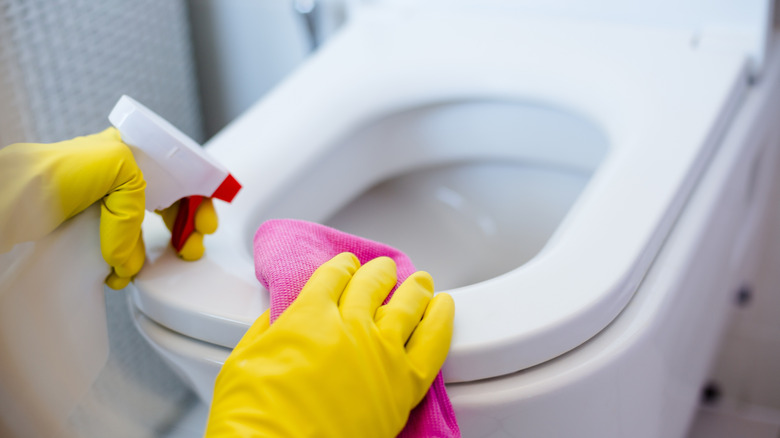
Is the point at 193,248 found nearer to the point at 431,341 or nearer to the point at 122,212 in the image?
the point at 122,212

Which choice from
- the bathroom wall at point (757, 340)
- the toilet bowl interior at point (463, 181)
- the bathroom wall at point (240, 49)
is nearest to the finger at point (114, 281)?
the toilet bowl interior at point (463, 181)

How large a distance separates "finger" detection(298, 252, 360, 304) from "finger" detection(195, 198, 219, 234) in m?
0.10

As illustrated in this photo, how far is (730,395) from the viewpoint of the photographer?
98 cm

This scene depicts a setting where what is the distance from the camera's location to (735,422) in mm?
938

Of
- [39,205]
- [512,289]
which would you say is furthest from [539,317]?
[39,205]

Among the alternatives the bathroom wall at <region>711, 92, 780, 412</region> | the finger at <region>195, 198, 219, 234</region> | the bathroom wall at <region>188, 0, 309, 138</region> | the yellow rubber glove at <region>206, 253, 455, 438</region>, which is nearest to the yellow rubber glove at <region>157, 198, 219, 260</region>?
the finger at <region>195, 198, 219, 234</region>

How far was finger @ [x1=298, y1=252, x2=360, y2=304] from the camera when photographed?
41 centimetres

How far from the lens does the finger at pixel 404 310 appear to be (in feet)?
1.34

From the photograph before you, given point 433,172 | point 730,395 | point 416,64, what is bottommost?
Answer: point 730,395

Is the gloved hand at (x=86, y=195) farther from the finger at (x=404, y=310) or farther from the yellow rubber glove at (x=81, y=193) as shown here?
the finger at (x=404, y=310)

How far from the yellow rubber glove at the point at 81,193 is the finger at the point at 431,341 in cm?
18

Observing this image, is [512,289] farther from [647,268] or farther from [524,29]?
[524,29]

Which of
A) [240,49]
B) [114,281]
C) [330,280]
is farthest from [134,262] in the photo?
[240,49]

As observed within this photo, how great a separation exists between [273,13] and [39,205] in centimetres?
62
